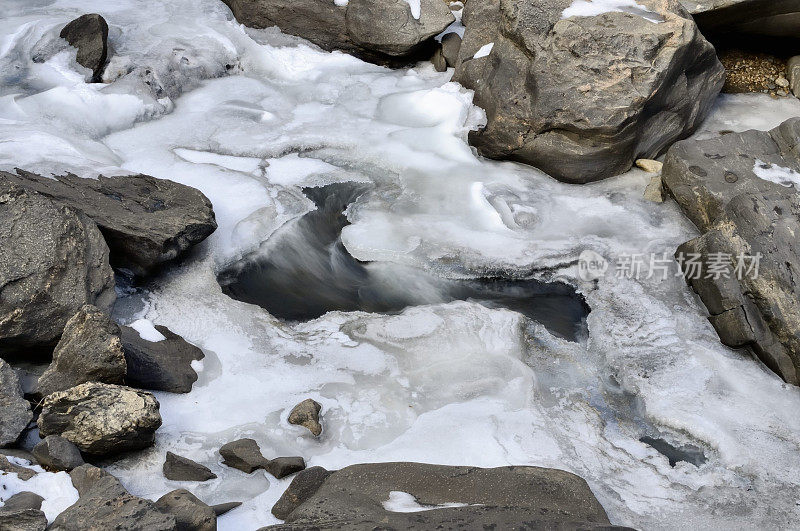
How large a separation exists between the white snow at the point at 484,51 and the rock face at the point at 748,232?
1.94 metres

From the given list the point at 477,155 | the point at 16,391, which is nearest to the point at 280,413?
the point at 16,391

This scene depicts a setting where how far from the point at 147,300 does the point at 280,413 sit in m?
1.29

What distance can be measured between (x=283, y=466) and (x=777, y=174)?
12.6ft

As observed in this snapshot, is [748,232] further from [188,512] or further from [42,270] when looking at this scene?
[42,270]

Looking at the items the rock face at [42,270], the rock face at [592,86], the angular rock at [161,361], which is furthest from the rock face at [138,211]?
the rock face at [592,86]

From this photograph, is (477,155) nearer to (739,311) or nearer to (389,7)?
(389,7)

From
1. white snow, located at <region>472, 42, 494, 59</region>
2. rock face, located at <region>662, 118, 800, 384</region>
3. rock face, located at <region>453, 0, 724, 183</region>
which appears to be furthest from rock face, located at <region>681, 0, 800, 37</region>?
white snow, located at <region>472, 42, 494, 59</region>

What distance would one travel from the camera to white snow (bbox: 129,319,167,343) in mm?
4363

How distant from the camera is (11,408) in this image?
3.58 meters

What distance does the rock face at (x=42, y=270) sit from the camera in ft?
13.3

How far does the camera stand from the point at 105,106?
6.45m

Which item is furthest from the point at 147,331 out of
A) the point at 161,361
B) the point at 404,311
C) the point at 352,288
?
the point at 404,311

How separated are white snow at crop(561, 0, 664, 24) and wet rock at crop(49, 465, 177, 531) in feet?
16.0

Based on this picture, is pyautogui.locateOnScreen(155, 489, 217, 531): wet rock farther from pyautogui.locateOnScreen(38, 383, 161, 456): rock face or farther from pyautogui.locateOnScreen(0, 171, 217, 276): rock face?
pyautogui.locateOnScreen(0, 171, 217, 276): rock face
